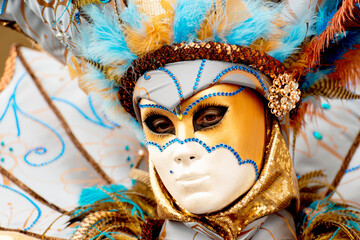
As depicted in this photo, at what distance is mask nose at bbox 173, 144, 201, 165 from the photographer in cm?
130

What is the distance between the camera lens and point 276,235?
1401mm

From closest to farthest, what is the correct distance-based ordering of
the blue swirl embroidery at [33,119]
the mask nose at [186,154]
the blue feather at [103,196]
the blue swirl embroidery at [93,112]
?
the mask nose at [186,154] → the blue feather at [103,196] → the blue swirl embroidery at [33,119] → the blue swirl embroidery at [93,112]

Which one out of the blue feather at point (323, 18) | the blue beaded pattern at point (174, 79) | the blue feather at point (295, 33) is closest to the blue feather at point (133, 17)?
the blue beaded pattern at point (174, 79)

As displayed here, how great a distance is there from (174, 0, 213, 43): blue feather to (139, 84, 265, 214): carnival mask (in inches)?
6.1

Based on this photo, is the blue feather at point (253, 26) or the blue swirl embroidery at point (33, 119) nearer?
the blue feather at point (253, 26)

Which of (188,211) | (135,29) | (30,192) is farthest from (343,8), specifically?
(30,192)

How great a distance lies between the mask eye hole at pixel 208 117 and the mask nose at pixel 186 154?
57mm

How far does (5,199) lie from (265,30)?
0.89 meters

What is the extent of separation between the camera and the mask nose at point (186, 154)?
130cm

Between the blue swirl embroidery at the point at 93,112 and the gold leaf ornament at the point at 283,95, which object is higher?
the gold leaf ornament at the point at 283,95

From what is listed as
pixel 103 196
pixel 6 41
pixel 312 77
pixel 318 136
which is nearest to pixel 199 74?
pixel 312 77

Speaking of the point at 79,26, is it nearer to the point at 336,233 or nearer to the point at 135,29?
the point at 135,29

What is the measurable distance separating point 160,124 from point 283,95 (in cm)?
31

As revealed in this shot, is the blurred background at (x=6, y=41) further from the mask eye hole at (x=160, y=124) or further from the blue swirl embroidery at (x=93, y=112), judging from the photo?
the mask eye hole at (x=160, y=124)
